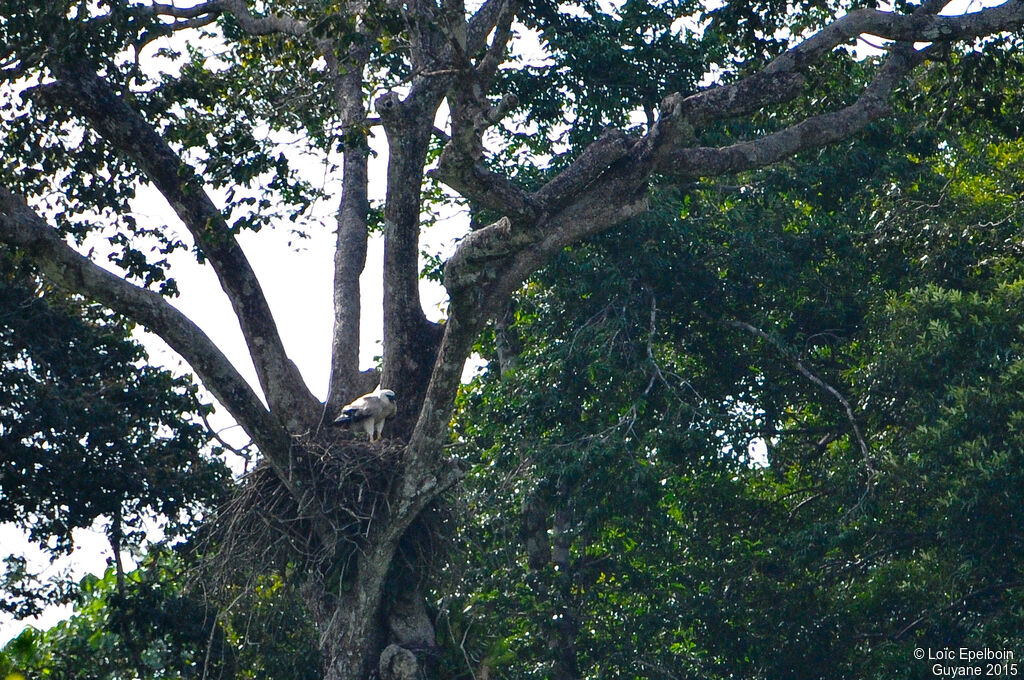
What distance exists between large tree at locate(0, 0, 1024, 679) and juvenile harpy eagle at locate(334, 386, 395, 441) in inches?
3.8

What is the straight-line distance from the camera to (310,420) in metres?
9.09

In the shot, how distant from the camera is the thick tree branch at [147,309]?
308 inches

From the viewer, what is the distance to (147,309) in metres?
8.07

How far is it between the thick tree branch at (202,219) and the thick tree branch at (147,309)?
27.1 inches

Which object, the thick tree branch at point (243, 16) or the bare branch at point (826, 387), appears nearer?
the thick tree branch at point (243, 16)

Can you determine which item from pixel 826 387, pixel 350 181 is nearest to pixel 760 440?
pixel 826 387

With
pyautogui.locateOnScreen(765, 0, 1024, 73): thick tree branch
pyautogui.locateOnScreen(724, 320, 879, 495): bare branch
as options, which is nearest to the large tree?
pyautogui.locateOnScreen(765, 0, 1024, 73): thick tree branch

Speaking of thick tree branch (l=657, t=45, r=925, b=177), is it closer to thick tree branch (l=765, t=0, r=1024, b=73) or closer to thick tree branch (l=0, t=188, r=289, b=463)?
thick tree branch (l=765, t=0, r=1024, b=73)

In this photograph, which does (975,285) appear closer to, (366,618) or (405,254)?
(405,254)

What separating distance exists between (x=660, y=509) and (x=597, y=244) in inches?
96.1

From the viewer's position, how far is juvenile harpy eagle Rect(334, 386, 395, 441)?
9.00 m

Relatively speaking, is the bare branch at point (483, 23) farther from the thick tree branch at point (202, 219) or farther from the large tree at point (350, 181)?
the thick tree branch at point (202, 219)

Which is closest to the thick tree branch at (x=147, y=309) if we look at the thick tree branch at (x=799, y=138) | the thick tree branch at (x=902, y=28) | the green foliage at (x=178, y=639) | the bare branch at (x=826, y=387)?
the green foliage at (x=178, y=639)

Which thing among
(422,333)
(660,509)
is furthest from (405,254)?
(660,509)
